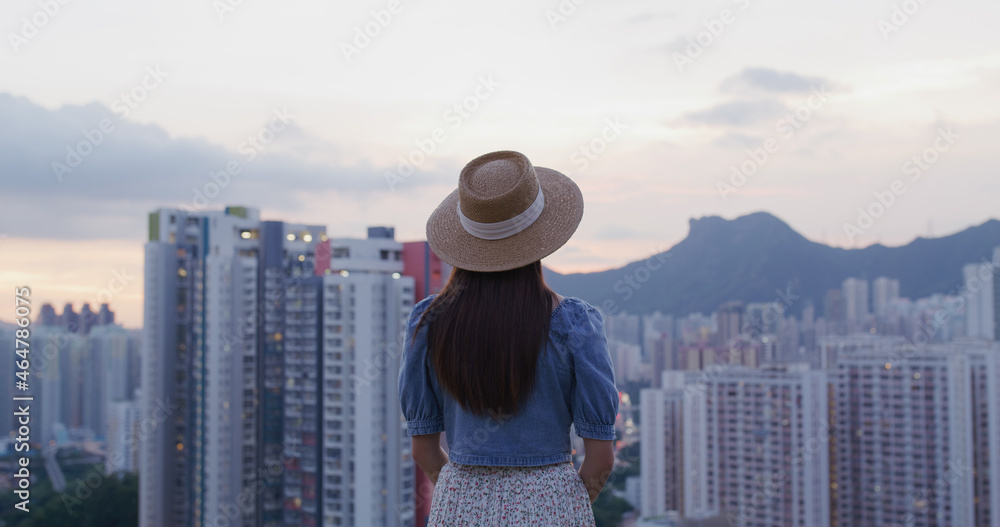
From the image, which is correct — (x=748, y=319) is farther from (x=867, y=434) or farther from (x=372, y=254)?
(x=372, y=254)

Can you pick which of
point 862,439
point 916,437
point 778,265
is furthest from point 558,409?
point 778,265

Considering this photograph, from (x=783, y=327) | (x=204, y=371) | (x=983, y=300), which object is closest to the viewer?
(x=204, y=371)

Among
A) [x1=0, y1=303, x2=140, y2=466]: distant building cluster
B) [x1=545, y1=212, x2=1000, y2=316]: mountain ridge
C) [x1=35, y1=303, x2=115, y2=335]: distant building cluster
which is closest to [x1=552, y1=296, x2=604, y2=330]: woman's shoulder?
[x1=35, y1=303, x2=115, y2=335]: distant building cluster

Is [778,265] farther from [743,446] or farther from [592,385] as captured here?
[592,385]

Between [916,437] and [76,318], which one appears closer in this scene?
[76,318]

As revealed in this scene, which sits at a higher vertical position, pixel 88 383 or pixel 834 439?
pixel 88 383

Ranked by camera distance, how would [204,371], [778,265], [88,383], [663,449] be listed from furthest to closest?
[778,265], [663,449], [88,383], [204,371]

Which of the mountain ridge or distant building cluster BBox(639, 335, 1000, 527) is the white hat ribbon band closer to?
distant building cluster BBox(639, 335, 1000, 527)

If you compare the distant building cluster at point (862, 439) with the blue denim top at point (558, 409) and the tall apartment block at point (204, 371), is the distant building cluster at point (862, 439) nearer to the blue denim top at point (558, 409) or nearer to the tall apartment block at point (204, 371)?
the tall apartment block at point (204, 371)

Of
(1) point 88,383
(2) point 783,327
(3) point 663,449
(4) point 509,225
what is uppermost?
(4) point 509,225
